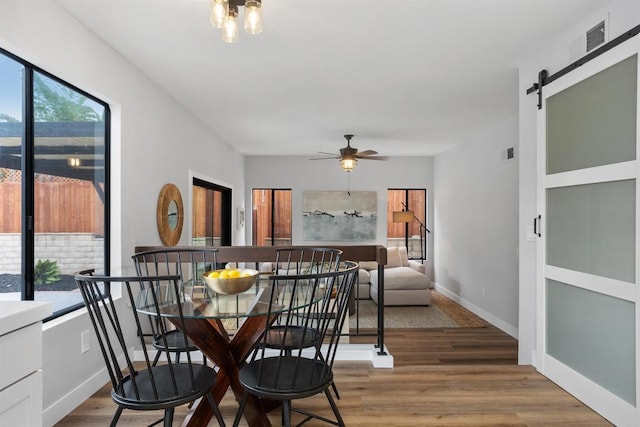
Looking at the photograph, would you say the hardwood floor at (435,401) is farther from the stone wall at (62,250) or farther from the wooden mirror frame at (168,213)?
the wooden mirror frame at (168,213)

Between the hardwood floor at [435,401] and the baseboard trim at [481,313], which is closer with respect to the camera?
the hardwood floor at [435,401]

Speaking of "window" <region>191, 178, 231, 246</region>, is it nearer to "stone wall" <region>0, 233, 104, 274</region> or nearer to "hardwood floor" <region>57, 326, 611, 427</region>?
"stone wall" <region>0, 233, 104, 274</region>

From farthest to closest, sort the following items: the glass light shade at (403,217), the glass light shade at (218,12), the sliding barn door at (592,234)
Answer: the glass light shade at (403,217)
the sliding barn door at (592,234)
the glass light shade at (218,12)

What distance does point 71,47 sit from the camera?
2557mm

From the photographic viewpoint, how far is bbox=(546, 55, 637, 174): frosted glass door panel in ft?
7.24

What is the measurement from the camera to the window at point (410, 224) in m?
8.45

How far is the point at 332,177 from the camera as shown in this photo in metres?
8.33

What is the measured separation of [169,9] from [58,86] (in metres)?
0.85

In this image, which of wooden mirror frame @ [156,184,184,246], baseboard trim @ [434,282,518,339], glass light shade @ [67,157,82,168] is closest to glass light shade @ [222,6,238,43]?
glass light shade @ [67,157,82,168]

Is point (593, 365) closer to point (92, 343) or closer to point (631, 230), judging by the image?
point (631, 230)

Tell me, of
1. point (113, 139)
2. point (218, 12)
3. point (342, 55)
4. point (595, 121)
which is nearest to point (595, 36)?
point (595, 121)

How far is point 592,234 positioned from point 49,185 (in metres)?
3.26

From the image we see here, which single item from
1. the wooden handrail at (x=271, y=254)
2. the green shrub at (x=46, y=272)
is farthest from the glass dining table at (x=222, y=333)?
the wooden handrail at (x=271, y=254)

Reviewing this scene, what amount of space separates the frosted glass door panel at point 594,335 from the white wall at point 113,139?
313cm
